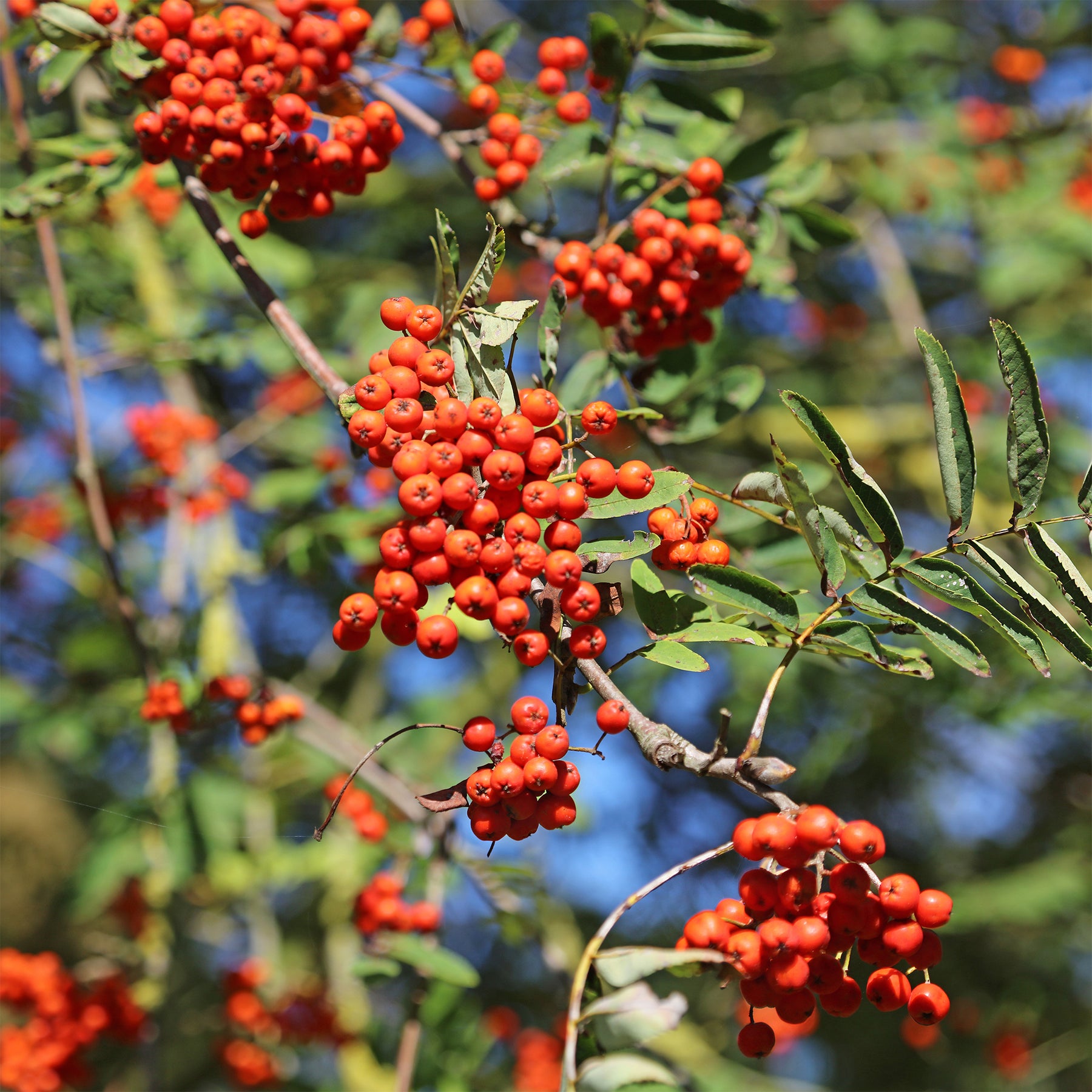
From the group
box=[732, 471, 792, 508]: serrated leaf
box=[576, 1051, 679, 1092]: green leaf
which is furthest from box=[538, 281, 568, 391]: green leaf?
box=[576, 1051, 679, 1092]: green leaf

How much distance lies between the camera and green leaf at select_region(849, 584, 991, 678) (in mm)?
1514

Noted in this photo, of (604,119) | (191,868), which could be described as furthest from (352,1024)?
(604,119)

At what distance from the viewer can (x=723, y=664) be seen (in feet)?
15.5

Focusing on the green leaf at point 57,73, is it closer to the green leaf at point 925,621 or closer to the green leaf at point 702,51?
the green leaf at point 702,51

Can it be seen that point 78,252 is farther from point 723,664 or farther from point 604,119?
point 723,664

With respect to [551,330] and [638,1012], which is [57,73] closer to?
[551,330]

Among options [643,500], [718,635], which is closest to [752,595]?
[718,635]

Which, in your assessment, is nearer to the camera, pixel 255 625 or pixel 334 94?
pixel 334 94

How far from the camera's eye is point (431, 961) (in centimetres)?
Answer: 270

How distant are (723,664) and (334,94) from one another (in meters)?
3.33

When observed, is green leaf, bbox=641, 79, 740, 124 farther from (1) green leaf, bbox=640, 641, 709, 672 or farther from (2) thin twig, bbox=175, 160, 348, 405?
(1) green leaf, bbox=640, 641, 709, 672

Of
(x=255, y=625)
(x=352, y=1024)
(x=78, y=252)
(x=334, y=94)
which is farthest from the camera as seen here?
(x=255, y=625)

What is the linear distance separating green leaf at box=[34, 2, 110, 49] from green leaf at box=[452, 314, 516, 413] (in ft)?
3.99

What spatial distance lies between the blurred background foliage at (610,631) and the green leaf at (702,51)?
171mm
